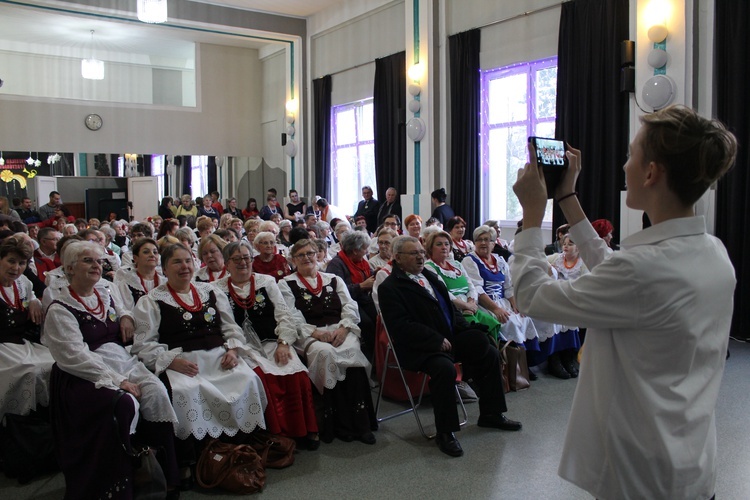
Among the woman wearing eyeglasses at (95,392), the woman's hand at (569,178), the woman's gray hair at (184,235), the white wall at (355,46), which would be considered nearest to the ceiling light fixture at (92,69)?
the white wall at (355,46)

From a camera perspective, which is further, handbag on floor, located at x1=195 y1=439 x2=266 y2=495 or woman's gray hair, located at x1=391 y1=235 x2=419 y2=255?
woman's gray hair, located at x1=391 y1=235 x2=419 y2=255

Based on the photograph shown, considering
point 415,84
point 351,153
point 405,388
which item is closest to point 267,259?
point 405,388

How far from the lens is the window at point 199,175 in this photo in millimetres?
13425

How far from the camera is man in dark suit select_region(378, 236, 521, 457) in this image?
3492mm

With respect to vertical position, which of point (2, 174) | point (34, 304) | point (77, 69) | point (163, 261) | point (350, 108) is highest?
→ point (77, 69)

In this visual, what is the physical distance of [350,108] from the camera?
11695 millimetres

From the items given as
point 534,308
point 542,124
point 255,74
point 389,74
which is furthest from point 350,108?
point 534,308

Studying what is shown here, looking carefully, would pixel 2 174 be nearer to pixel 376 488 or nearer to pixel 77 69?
pixel 77 69

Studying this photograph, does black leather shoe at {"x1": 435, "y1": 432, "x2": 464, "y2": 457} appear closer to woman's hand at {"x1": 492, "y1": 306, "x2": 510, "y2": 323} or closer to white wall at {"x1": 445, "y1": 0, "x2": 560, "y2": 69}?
woman's hand at {"x1": 492, "y1": 306, "x2": 510, "y2": 323}

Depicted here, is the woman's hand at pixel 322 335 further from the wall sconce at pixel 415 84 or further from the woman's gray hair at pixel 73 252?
the wall sconce at pixel 415 84

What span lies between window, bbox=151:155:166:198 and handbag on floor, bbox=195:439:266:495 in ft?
35.3

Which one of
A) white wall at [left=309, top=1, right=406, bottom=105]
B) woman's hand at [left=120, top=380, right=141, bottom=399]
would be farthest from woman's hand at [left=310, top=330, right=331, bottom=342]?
white wall at [left=309, top=1, right=406, bottom=105]

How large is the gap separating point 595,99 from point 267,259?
4382 mm

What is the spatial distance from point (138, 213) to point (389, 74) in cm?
602
